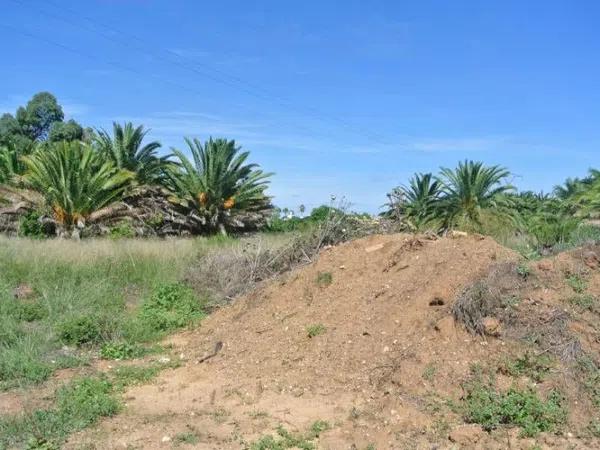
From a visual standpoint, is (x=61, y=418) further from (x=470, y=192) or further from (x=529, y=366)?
(x=470, y=192)

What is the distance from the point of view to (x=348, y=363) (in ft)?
22.2

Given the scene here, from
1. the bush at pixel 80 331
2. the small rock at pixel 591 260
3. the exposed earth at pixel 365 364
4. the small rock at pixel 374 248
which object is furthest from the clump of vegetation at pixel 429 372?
the bush at pixel 80 331

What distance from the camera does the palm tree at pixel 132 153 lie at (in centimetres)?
2969

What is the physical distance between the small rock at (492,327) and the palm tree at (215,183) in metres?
22.0

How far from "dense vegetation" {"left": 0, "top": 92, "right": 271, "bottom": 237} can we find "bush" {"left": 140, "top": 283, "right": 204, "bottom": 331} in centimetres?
1312

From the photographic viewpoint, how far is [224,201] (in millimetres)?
28484

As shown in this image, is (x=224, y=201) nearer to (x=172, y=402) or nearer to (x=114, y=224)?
(x=114, y=224)

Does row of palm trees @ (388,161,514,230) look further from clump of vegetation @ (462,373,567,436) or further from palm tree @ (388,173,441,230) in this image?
clump of vegetation @ (462,373,567,436)

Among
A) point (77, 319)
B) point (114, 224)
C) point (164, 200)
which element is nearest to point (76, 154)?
point (114, 224)

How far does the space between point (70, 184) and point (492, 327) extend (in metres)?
19.3

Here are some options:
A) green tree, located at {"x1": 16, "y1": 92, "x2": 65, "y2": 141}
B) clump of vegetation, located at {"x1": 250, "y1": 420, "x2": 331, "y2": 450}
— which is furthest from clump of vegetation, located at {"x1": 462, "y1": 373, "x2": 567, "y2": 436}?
green tree, located at {"x1": 16, "y1": 92, "x2": 65, "y2": 141}

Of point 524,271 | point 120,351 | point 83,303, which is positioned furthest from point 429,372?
point 83,303

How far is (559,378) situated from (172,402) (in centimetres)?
356

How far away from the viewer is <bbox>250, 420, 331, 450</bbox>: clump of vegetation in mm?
5025
